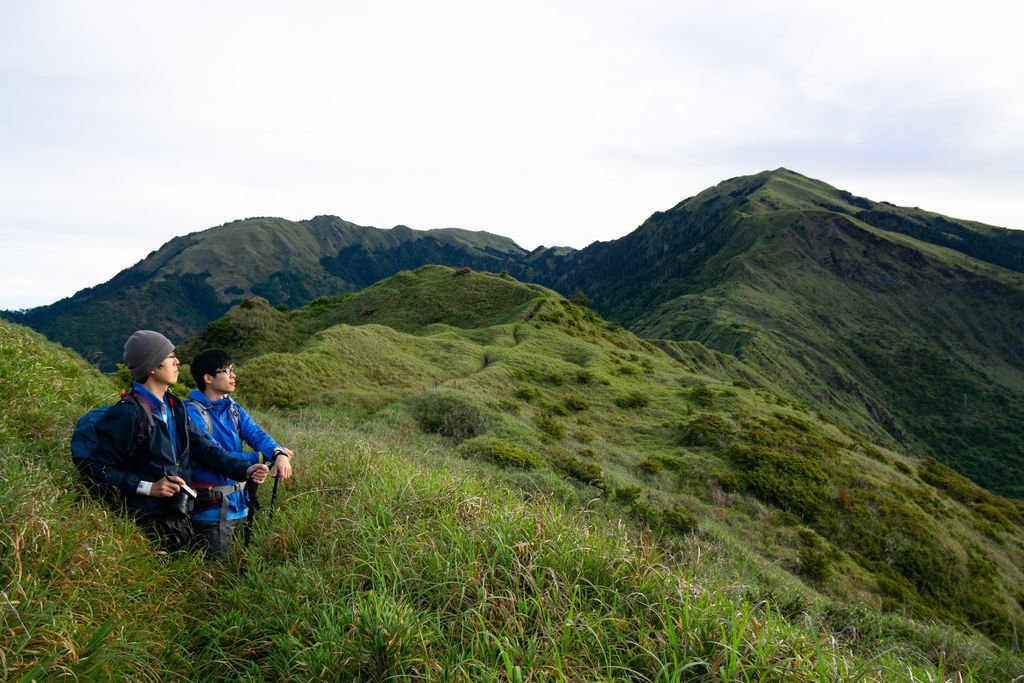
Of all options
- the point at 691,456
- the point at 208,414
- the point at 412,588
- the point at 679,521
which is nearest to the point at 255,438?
the point at 208,414

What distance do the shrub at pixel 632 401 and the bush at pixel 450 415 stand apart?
11516mm

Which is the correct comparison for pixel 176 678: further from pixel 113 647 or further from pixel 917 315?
pixel 917 315

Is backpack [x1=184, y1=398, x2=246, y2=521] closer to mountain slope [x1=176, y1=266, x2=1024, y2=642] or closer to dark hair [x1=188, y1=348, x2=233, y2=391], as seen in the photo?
dark hair [x1=188, y1=348, x2=233, y2=391]

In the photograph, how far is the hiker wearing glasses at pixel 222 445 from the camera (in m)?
4.84

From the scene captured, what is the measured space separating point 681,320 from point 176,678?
127604mm

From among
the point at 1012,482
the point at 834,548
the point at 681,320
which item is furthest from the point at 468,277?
the point at 1012,482

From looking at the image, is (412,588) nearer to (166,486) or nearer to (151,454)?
(166,486)

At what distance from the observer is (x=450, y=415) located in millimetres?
20766

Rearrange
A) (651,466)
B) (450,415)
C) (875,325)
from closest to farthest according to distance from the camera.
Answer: (450,415) → (651,466) → (875,325)

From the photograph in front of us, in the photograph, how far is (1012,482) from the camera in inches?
3639

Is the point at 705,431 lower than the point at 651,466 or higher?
higher

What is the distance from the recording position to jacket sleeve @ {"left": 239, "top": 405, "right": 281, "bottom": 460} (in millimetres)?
5399

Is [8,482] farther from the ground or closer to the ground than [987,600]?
farther from the ground

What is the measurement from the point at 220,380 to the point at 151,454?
94cm
